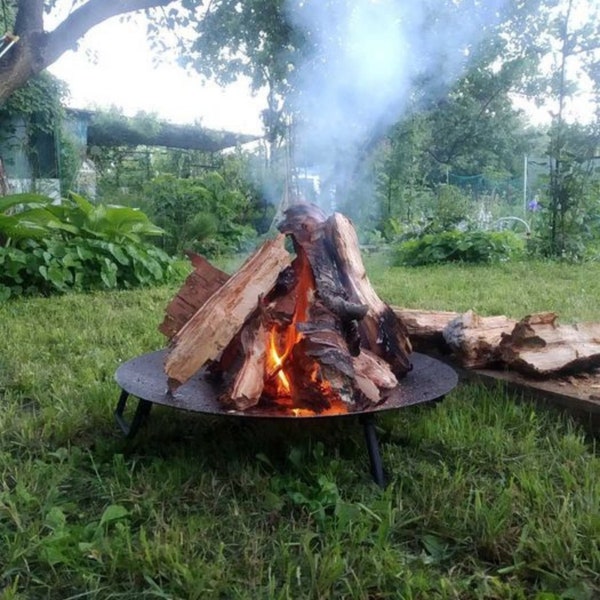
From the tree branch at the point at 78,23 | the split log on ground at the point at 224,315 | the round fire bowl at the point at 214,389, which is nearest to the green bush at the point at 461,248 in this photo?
the tree branch at the point at 78,23

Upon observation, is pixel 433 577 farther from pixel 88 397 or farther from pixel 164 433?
pixel 88 397

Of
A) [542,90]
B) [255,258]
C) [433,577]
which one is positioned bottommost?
[433,577]

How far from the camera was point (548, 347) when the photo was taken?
2307 mm

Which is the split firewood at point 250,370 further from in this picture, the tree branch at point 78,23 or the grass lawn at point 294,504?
the tree branch at point 78,23

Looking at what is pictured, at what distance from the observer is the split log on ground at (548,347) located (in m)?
2.25

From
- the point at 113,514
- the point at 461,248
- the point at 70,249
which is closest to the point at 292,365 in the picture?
the point at 113,514

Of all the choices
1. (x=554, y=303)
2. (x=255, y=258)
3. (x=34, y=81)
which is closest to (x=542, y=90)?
(x=34, y=81)

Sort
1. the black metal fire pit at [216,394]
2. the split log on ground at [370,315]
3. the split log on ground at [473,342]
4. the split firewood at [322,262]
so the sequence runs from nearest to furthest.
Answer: the black metal fire pit at [216,394] → the split firewood at [322,262] → the split log on ground at [370,315] → the split log on ground at [473,342]

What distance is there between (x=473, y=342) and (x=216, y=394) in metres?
→ 1.08

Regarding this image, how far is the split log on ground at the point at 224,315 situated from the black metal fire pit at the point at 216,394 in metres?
0.11

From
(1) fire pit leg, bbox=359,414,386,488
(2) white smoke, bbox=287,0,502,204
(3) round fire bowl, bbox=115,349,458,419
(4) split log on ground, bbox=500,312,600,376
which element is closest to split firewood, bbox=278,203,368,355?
(3) round fire bowl, bbox=115,349,458,419

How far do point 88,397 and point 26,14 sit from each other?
176 inches

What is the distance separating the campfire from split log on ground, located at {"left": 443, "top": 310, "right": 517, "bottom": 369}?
0.34 metres

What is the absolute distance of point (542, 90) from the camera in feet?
54.8
